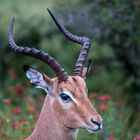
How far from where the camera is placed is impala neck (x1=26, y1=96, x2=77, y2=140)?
765 centimetres

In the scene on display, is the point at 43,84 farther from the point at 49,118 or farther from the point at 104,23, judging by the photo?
the point at 104,23

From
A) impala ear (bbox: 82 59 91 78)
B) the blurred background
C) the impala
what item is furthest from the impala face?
the blurred background

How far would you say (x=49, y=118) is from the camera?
7.70 metres

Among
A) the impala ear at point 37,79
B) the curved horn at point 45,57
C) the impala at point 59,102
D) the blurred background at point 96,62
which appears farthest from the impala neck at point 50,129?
the blurred background at point 96,62

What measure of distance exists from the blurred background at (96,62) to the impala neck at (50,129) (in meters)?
1.11

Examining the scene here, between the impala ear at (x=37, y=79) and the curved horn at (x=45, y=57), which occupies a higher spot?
the curved horn at (x=45, y=57)

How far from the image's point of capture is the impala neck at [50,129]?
25.1 ft

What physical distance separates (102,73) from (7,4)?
4.58 metres

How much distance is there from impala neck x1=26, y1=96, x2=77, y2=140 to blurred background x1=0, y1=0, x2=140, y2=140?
3.64ft

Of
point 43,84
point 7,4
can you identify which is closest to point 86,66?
point 43,84

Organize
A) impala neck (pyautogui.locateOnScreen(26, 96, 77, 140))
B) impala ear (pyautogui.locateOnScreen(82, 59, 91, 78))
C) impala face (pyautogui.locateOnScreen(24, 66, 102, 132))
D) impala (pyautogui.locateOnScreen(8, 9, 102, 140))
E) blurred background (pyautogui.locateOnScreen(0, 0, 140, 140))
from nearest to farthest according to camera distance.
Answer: impala face (pyautogui.locateOnScreen(24, 66, 102, 132))
impala (pyautogui.locateOnScreen(8, 9, 102, 140))
impala neck (pyautogui.locateOnScreen(26, 96, 77, 140))
impala ear (pyautogui.locateOnScreen(82, 59, 91, 78))
blurred background (pyautogui.locateOnScreen(0, 0, 140, 140))

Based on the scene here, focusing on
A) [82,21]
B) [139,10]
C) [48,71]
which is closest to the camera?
[139,10]

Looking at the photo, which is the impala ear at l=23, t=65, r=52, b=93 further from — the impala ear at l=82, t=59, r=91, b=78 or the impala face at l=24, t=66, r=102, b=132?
the impala ear at l=82, t=59, r=91, b=78

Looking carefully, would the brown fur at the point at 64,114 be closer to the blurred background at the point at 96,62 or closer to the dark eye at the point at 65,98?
the dark eye at the point at 65,98
